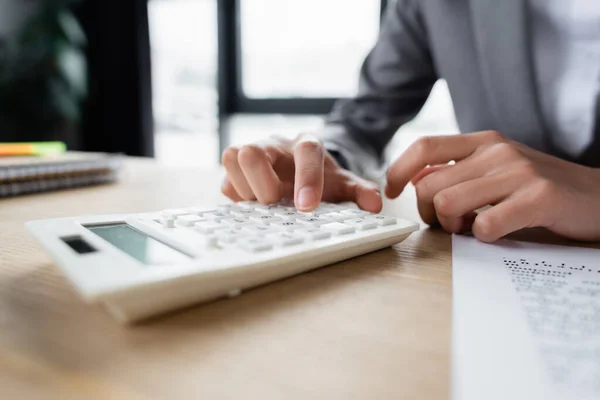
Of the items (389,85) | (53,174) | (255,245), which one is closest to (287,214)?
(255,245)

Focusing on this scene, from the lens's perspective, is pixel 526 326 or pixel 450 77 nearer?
pixel 526 326

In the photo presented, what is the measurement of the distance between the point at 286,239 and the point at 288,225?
5 cm

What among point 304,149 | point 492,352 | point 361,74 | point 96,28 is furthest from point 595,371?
point 96,28

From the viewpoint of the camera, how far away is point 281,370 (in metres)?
0.20

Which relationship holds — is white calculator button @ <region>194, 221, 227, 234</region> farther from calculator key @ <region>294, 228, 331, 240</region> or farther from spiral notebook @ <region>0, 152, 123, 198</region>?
spiral notebook @ <region>0, 152, 123, 198</region>

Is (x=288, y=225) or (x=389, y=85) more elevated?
(x=389, y=85)

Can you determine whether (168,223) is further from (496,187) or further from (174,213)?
(496,187)

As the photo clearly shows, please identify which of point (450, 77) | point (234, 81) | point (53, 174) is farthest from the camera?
point (234, 81)

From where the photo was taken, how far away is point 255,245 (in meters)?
0.28

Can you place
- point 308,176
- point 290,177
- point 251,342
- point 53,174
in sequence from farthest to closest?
point 53,174 → point 290,177 → point 308,176 → point 251,342

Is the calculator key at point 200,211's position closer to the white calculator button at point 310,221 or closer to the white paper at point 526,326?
the white calculator button at point 310,221

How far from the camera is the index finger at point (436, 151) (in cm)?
45

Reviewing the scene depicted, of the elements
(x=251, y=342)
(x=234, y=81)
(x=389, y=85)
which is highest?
(x=234, y=81)

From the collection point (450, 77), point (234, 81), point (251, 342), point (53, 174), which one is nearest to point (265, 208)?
point (251, 342)
